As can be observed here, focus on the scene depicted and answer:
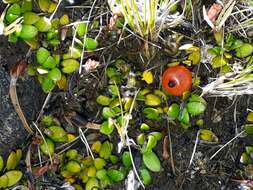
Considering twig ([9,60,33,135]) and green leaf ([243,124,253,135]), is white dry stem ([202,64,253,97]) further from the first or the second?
twig ([9,60,33,135])

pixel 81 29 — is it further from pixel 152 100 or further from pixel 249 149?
pixel 249 149

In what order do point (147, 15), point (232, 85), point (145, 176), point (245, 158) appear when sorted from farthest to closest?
1. point (245, 158)
2. point (145, 176)
3. point (232, 85)
4. point (147, 15)

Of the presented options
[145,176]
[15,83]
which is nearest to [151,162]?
[145,176]

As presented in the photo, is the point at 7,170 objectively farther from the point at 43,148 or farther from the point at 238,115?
the point at 238,115

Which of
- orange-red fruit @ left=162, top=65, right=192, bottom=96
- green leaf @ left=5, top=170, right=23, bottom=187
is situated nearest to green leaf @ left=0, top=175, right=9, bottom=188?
green leaf @ left=5, top=170, right=23, bottom=187

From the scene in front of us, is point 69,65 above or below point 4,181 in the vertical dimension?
above

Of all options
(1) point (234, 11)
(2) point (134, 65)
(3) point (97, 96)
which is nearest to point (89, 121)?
(3) point (97, 96)

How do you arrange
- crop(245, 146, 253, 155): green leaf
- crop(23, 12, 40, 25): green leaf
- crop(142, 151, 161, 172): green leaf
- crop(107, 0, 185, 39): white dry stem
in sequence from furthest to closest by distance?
crop(245, 146, 253, 155): green leaf
crop(142, 151, 161, 172): green leaf
crop(23, 12, 40, 25): green leaf
crop(107, 0, 185, 39): white dry stem
